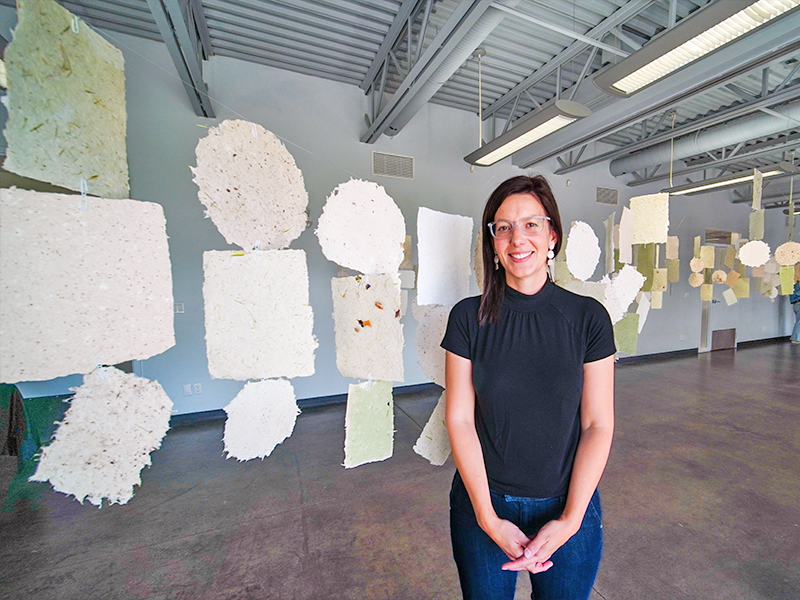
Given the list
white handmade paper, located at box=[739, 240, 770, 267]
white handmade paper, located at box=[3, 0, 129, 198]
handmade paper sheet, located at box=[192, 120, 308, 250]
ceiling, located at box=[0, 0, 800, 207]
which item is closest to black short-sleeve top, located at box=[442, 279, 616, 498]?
handmade paper sheet, located at box=[192, 120, 308, 250]

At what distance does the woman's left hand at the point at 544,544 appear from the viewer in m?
0.71

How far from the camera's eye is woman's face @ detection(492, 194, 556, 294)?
0.77 metres

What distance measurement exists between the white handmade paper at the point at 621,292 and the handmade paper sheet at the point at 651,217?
16 cm

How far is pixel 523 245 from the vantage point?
76 centimetres

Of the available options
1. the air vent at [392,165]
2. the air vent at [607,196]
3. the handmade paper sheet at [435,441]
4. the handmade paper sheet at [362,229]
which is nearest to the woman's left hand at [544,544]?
the handmade paper sheet at [435,441]

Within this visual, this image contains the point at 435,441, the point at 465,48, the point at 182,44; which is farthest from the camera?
the point at 465,48

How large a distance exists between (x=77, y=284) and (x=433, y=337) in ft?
2.75

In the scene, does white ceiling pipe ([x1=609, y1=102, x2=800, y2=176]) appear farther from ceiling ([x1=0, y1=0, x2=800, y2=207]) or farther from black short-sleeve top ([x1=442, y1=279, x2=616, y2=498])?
black short-sleeve top ([x1=442, y1=279, x2=616, y2=498])

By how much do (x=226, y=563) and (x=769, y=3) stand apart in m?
3.37

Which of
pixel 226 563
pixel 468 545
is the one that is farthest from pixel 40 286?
pixel 226 563

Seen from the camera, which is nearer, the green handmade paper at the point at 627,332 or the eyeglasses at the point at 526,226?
the eyeglasses at the point at 526,226

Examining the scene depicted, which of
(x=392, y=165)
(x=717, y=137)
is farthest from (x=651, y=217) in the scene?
(x=717, y=137)

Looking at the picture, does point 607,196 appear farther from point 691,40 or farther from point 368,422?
point 368,422

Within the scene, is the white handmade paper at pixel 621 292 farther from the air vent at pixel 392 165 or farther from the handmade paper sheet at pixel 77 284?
the air vent at pixel 392 165
